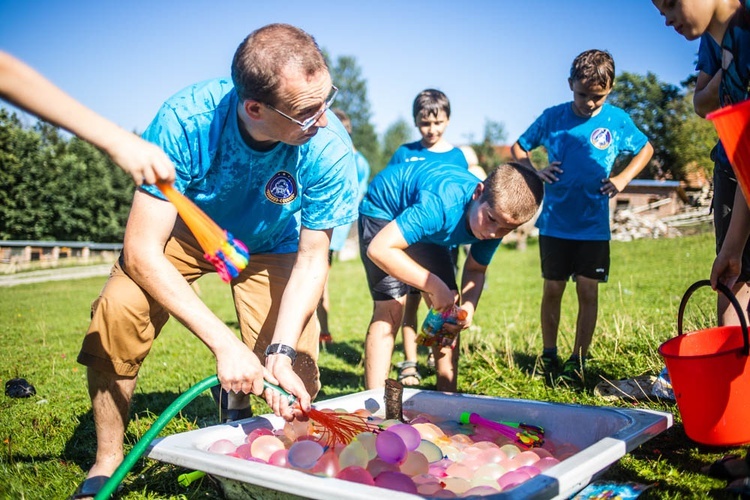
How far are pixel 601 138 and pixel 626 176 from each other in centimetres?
31

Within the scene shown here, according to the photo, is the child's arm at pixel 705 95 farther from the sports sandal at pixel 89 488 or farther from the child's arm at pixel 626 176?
the sports sandal at pixel 89 488

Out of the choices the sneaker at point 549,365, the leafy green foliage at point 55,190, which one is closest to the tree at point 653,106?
the sneaker at point 549,365

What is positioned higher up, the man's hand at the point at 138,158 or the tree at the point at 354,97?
the tree at the point at 354,97

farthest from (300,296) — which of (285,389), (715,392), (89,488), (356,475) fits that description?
(715,392)

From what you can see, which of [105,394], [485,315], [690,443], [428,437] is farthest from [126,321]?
[485,315]

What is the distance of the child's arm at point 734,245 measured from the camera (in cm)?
231

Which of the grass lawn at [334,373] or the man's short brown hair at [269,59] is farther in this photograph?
the grass lawn at [334,373]

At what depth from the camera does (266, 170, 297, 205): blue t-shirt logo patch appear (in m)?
2.66

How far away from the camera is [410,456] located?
2.21m

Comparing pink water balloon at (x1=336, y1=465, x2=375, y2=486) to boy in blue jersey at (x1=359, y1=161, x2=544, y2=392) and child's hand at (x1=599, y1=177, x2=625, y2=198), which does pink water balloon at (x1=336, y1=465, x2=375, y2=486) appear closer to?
boy in blue jersey at (x1=359, y1=161, x2=544, y2=392)

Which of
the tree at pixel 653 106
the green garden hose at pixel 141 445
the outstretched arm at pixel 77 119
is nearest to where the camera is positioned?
the outstretched arm at pixel 77 119

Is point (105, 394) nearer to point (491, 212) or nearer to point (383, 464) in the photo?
point (383, 464)

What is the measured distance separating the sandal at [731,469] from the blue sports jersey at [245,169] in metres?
1.68

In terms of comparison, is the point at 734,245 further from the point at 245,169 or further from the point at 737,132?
the point at 245,169
